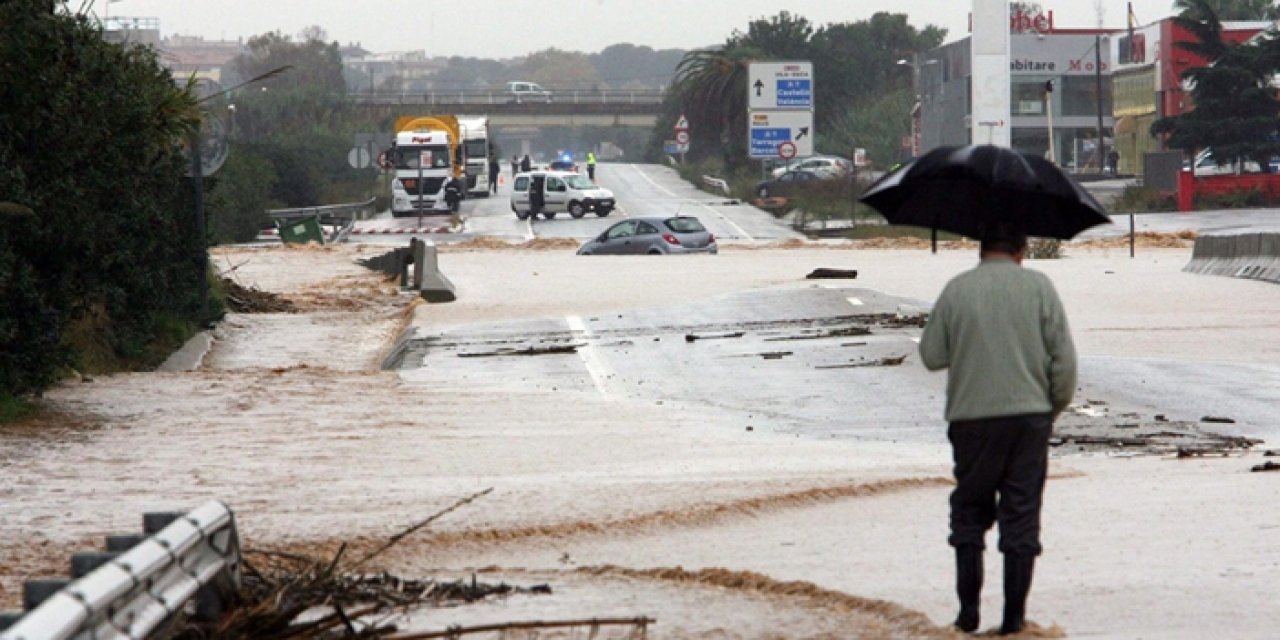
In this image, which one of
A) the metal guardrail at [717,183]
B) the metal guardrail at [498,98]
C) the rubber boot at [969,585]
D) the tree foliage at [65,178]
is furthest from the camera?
the metal guardrail at [498,98]

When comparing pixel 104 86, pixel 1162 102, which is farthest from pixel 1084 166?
pixel 104 86

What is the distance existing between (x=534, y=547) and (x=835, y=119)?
466 ft

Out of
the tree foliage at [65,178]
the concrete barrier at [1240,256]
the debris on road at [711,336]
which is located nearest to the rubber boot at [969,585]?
the tree foliage at [65,178]

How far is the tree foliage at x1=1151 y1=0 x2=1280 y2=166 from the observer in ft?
269

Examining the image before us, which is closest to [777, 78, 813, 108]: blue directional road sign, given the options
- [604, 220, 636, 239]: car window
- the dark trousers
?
[604, 220, 636, 239]: car window

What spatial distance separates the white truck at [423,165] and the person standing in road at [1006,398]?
73.2 m

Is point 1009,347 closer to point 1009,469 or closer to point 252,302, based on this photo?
point 1009,469

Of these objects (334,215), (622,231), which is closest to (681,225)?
(622,231)

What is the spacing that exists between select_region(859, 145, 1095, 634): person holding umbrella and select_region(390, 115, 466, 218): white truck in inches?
2879

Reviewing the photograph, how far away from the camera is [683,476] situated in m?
13.8

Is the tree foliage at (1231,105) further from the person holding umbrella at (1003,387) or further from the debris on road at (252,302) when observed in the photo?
the person holding umbrella at (1003,387)

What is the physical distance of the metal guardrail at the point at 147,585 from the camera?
550 centimetres

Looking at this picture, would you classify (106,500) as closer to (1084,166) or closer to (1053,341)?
(1053,341)

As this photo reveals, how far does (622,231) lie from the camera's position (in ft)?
178
